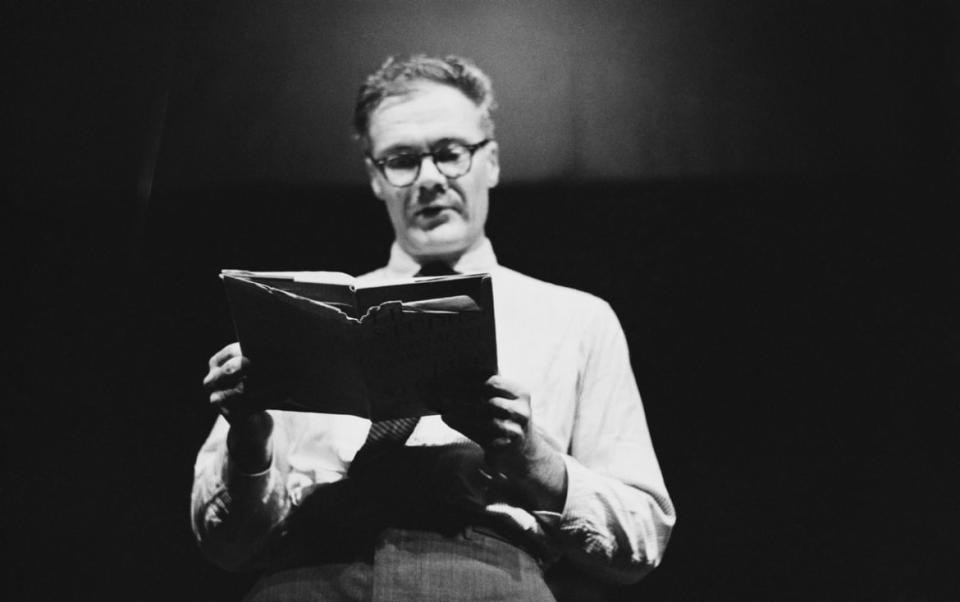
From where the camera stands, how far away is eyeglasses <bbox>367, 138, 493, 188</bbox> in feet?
5.86

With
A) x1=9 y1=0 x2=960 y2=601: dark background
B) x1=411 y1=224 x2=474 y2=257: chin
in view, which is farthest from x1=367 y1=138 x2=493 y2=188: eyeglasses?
x1=9 y1=0 x2=960 y2=601: dark background

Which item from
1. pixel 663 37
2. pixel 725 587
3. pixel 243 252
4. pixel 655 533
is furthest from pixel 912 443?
pixel 243 252

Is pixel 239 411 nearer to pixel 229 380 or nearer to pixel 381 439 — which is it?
pixel 229 380

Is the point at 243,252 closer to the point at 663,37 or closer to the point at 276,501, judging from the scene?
the point at 276,501

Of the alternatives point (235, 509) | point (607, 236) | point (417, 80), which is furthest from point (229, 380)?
point (607, 236)

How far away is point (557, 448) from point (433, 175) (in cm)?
65

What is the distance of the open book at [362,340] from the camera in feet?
3.93

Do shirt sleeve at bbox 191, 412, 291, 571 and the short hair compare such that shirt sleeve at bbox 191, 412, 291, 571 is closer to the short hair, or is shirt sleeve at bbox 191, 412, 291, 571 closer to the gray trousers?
the gray trousers

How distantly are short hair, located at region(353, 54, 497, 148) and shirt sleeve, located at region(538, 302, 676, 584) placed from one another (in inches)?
22.4

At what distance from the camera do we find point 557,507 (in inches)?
57.4

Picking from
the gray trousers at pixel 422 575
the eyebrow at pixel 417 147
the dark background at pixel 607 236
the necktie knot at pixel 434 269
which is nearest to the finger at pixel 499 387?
the gray trousers at pixel 422 575

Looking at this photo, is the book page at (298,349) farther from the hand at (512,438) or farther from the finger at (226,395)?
the hand at (512,438)

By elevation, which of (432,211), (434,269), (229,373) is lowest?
(229,373)

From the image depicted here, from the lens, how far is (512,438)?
1318mm
